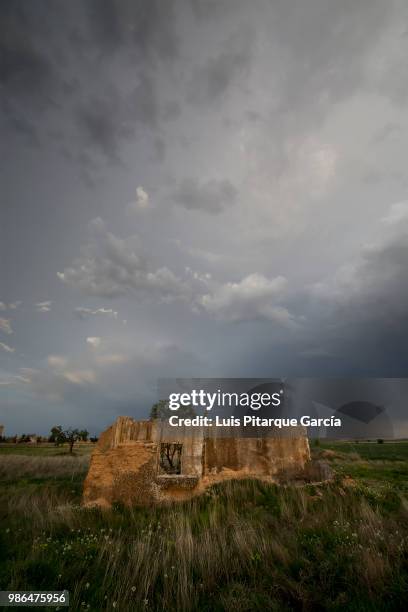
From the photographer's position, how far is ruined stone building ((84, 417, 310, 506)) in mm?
8633

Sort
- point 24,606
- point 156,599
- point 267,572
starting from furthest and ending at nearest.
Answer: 1. point 267,572
2. point 156,599
3. point 24,606

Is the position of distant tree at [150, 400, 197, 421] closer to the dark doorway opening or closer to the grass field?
the dark doorway opening

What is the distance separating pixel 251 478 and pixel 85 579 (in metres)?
6.81

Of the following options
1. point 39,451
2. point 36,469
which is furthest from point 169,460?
point 39,451

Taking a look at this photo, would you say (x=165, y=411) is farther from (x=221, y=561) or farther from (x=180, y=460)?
(x=221, y=561)

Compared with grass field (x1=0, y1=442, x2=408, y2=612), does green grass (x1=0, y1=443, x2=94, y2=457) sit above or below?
below

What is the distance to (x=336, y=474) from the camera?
1010 centimetres

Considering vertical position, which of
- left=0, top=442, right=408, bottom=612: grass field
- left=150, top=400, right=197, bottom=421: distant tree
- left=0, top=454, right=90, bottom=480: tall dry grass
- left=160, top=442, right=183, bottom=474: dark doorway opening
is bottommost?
left=0, top=454, right=90, bottom=480: tall dry grass

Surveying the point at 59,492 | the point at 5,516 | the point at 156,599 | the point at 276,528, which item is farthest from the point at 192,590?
the point at 59,492

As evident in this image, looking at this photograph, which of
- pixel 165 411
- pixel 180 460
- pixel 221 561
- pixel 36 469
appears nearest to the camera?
pixel 221 561

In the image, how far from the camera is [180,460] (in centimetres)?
1002

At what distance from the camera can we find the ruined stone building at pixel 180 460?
8.63 meters

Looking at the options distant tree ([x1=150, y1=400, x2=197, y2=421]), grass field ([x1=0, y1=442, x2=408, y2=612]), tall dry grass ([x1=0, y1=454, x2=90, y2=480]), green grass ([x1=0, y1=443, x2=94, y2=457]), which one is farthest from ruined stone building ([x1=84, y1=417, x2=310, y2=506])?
distant tree ([x1=150, y1=400, x2=197, y2=421])

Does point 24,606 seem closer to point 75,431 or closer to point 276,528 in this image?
point 276,528
